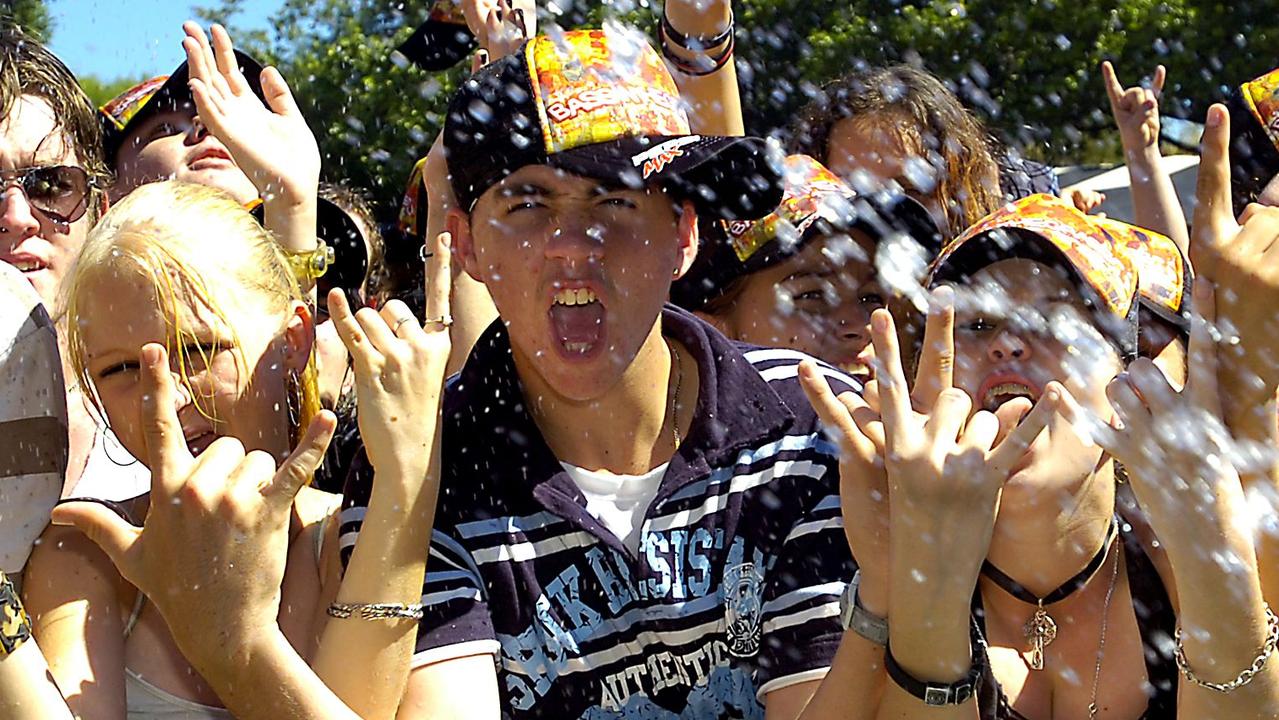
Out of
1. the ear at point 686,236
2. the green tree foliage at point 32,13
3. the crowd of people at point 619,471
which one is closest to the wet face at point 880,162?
the crowd of people at point 619,471

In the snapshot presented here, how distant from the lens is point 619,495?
297 centimetres

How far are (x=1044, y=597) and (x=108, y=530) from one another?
164 centimetres

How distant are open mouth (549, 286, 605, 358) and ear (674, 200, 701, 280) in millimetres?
254

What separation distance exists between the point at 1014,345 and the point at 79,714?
73.8 inches

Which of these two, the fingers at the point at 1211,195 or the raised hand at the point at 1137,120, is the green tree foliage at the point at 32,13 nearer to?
the raised hand at the point at 1137,120

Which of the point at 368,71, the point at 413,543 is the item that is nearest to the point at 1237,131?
the point at 413,543

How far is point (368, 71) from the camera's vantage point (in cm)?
1533

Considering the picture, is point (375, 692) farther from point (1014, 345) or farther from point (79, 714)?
point (1014, 345)

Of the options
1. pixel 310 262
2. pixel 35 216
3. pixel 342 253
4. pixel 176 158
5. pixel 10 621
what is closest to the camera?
pixel 10 621

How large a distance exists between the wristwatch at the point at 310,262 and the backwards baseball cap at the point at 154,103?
2.35 ft

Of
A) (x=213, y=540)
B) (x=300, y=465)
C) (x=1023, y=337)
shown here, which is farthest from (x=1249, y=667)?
(x=213, y=540)

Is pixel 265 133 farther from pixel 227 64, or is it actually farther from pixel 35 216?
pixel 35 216

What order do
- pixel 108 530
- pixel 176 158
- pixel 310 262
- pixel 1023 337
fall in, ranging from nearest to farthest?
pixel 108 530 → pixel 1023 337 → pixel 310 262 → pixel 176 158

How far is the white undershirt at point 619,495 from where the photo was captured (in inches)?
115
